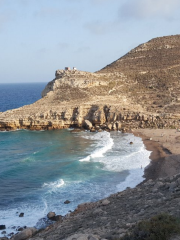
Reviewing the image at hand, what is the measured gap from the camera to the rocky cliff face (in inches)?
2089

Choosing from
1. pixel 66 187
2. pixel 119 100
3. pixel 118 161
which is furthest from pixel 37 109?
pixel 66 187

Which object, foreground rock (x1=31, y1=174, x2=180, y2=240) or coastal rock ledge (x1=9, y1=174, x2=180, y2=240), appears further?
foreground rock (x1=31, y1=174, x2=180, y2=240)

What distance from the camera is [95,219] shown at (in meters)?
17.2

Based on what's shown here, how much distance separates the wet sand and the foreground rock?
897 cm

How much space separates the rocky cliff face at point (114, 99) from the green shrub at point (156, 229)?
127 ft

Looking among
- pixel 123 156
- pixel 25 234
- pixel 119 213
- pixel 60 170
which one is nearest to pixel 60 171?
pixel 60 170

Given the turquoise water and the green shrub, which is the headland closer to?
the turquoise water

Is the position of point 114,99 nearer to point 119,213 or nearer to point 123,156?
point 123,156

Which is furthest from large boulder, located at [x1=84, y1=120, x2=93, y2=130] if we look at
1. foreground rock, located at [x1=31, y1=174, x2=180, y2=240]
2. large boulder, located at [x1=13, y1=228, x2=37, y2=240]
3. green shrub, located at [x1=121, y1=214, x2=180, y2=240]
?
green shrub, located at [x1=121, y1=214, x2=180, y2=240]

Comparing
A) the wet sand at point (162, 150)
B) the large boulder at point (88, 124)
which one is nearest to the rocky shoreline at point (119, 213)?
the wet sand at point (162, 150)

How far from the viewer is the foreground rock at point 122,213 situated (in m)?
14.0

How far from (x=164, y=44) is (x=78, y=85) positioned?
108 feet

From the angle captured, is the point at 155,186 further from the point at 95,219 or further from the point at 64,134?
the point at 64,134

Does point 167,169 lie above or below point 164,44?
below
